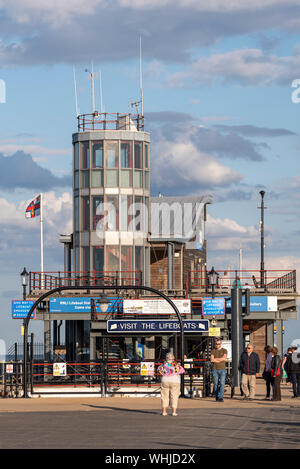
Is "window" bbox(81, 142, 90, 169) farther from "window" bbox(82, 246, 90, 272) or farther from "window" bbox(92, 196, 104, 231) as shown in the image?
"window" bbox(82, 246, 90, 272)

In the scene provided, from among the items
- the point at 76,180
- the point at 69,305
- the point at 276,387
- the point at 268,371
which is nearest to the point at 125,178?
the point at 76,180

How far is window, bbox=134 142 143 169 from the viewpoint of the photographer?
50.5 meters

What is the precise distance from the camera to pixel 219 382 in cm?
2586

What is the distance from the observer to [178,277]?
2051 inches

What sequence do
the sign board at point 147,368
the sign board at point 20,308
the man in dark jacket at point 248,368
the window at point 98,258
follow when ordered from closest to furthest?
the man in dark jacket at point 248,368 → the sign board at point 147,368 → the sign board at point 20,308 → the window at point 98,258

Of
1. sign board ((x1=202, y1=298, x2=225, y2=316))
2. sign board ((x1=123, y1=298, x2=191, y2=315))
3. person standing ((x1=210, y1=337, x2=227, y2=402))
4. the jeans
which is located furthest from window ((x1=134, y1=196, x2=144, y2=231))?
person standing ((x1=210, y1=337, x2=227, y2=402))

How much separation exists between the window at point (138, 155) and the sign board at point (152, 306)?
11587mm

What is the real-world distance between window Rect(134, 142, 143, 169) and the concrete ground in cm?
2478

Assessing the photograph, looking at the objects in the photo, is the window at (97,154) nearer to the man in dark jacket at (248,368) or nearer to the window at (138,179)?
the window at (138,179)

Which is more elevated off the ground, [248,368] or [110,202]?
[110,202]

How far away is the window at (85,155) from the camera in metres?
50.1

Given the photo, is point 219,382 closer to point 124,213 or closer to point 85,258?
point 124,213

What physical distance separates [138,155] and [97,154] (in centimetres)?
228

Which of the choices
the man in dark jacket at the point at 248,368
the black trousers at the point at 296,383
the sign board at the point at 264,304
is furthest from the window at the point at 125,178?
the man in dark jacket at the point at 248,368
